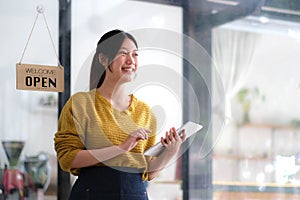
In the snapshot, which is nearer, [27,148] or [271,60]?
[27,148]

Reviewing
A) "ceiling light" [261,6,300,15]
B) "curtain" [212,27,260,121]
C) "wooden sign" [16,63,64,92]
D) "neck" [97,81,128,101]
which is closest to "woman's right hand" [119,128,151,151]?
"neck" [97,81,128,101]

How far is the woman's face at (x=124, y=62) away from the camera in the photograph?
59.6 inches

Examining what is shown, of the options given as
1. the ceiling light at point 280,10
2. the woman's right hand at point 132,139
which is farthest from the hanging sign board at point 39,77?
the ceiling light at point 280,10

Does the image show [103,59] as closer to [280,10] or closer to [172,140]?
[172,140]

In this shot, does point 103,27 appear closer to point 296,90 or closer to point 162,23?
point 162,23

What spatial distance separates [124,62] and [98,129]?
6.5 inches

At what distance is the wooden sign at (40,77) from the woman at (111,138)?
14 centimetres

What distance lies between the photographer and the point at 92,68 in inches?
61.8

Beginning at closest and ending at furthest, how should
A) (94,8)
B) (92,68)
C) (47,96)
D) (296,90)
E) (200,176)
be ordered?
(92,68)
(47,96)
(94,8)
(200,176)
(296,90)

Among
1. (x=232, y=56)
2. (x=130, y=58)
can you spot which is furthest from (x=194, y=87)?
(x=130, y=58)

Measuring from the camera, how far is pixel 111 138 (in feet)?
4.76

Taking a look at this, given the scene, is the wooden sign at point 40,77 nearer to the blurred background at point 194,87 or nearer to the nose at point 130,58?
the blurred background at point 194,87

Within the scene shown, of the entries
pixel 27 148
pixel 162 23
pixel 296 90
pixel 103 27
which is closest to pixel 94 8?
pixel 103 27

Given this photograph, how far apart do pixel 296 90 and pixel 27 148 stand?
0.91 meters
